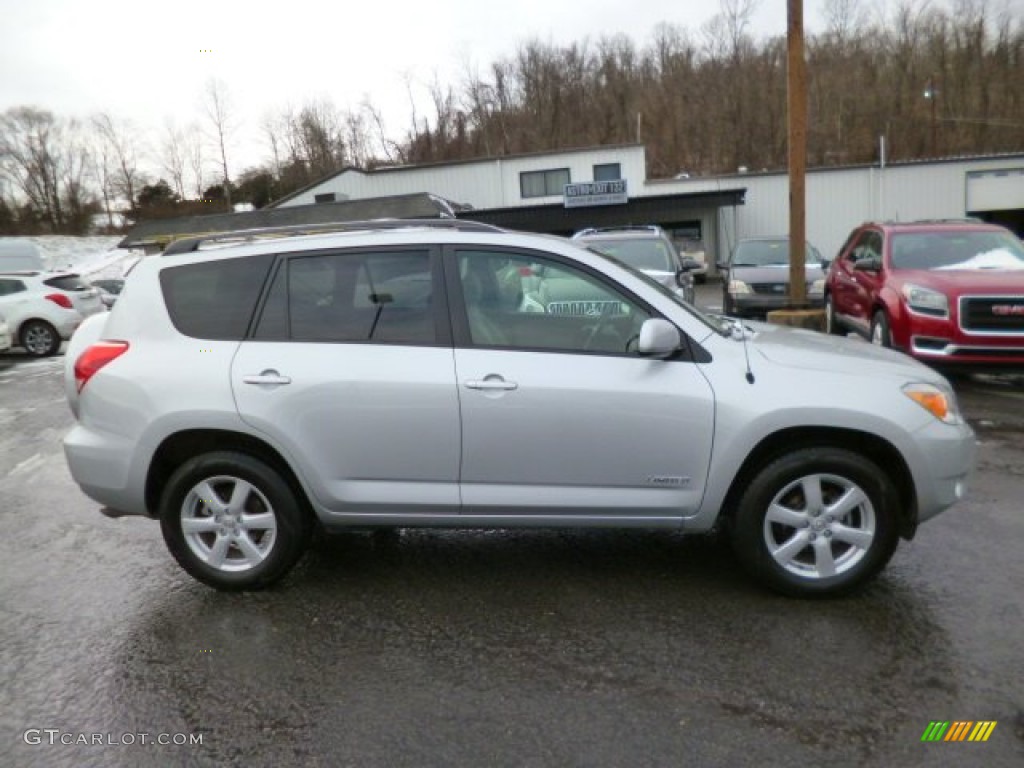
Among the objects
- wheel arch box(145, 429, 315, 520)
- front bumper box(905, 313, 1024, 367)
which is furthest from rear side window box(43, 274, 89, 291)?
front bumper box(905, 313, 1024, 367)

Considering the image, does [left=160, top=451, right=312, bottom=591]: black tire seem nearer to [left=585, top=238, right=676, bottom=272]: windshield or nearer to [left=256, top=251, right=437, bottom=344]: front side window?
[left=256, top=251, right=437, bottom=344]: front side window

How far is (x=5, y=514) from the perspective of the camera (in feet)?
18.6

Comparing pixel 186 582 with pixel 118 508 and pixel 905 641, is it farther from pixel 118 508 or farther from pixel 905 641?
pixel 905 641

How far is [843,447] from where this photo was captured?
147 inches

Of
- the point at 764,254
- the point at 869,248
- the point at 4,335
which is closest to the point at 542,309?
the point at 869,248

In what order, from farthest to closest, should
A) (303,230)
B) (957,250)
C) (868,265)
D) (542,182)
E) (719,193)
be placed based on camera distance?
(542,182), (719,193), (868,265), (957,250), (303,230)

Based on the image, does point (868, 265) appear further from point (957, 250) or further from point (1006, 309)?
point (1006, 309)

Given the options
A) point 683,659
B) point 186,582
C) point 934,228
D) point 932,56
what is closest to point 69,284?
point 186,582

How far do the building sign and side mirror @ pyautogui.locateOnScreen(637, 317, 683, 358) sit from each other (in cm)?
2926

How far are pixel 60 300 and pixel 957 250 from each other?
15.7 metres

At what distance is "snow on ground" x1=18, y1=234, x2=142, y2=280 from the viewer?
43.3 metres

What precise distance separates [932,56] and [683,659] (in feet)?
233

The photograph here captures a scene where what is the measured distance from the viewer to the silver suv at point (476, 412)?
3631 mm

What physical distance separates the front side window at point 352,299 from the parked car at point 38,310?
1409 centimetres
